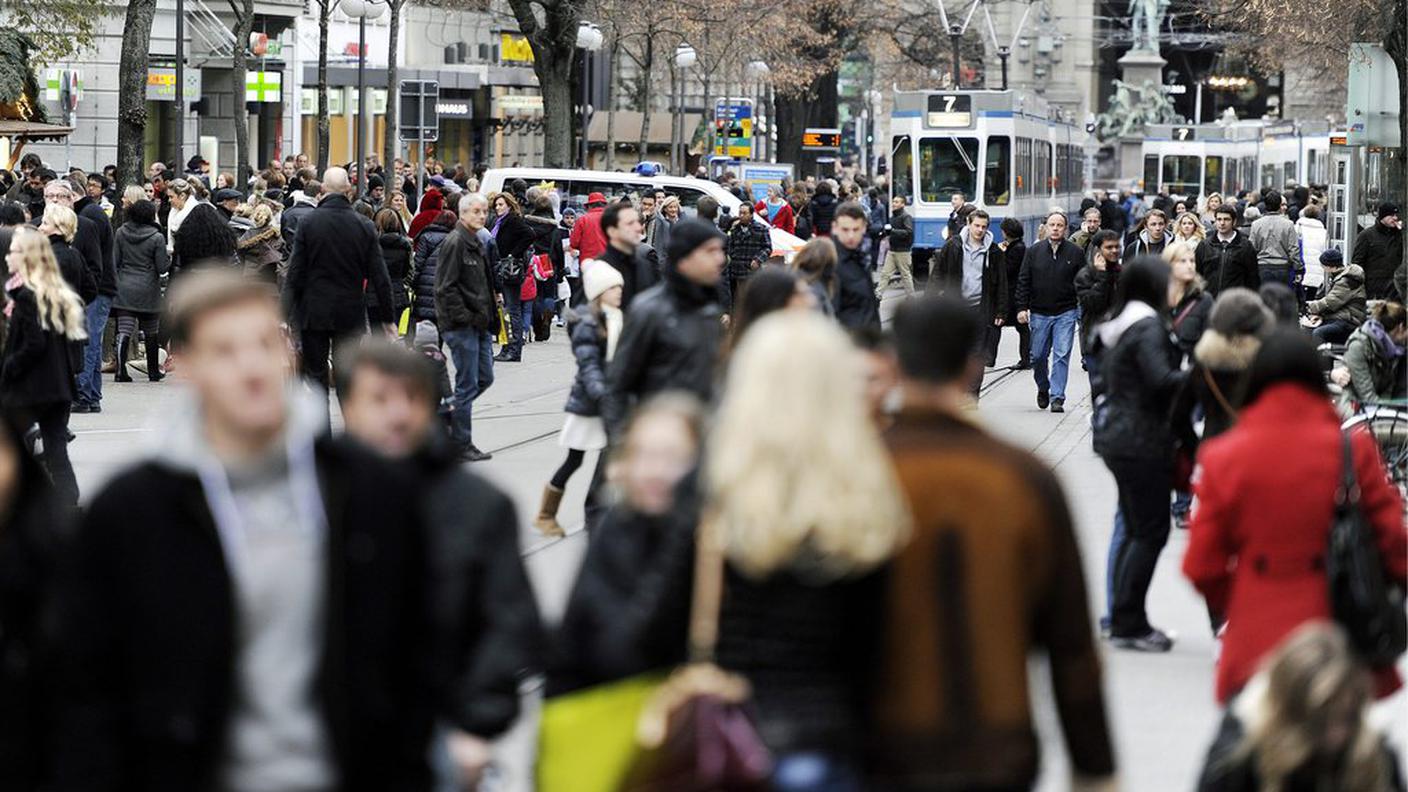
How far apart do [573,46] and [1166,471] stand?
92.0 ft

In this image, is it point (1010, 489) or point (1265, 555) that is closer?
point (1010, 489)

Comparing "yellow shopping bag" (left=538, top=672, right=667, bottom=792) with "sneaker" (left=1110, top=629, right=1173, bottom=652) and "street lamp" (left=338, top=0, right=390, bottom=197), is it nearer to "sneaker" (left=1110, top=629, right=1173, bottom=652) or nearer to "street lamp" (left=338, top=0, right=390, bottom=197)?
"sneaker" (left=1110, top=629, right=1173, bottom=652)

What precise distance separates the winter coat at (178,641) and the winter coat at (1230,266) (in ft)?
54.7

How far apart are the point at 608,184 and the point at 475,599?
28.5 meters

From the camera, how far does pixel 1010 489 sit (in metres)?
4.46

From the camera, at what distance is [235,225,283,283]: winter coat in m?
19.9

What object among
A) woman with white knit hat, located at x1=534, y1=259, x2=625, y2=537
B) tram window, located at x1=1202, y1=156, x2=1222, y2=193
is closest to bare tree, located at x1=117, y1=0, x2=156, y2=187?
woman with white knit hat, located at x1=534, y1=259, x2=625, y2=537

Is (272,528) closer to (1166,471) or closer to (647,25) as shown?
(1166,471)

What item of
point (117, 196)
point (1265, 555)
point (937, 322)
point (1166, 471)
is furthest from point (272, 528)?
point (117, 196)

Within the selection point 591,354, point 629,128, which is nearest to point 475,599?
point 591,354

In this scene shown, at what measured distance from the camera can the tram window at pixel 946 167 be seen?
138 feet

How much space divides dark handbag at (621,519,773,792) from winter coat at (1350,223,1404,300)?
18539mm

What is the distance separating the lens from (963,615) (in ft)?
14.4

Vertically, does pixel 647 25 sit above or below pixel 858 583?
above
